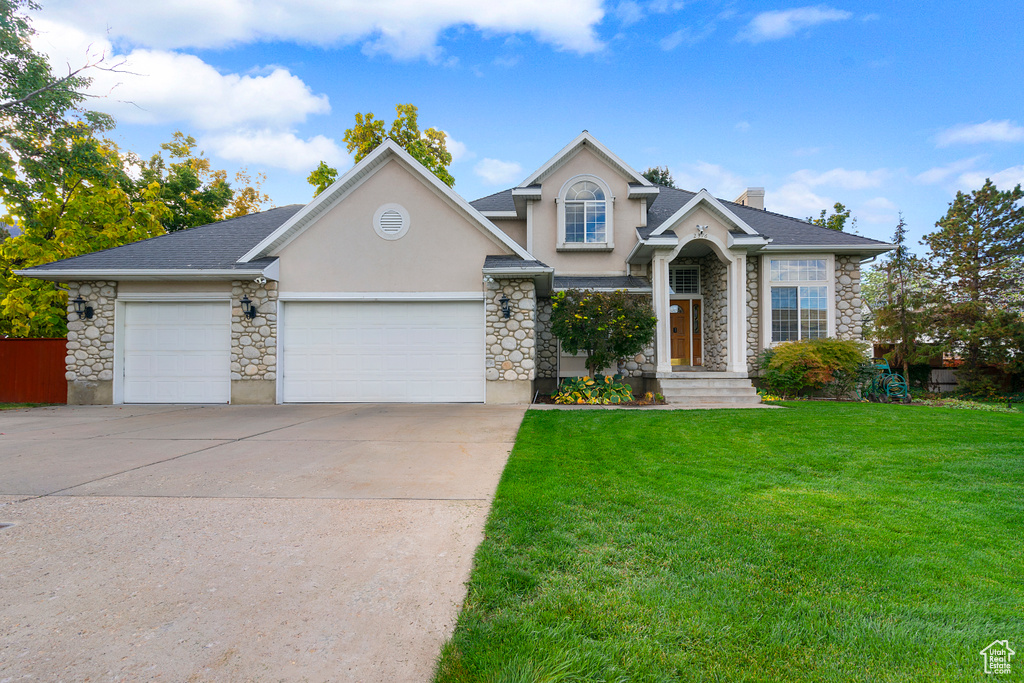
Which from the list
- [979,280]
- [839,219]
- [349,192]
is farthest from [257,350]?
[839,219]

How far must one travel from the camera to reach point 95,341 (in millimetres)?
10391

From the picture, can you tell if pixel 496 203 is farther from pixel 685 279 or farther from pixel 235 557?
pixel 235 557

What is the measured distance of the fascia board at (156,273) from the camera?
992 centimetres

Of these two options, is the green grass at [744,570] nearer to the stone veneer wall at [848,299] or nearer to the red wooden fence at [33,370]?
the stone veneer wall at [848,299]

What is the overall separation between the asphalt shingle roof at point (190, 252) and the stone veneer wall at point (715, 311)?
1126 centimetres

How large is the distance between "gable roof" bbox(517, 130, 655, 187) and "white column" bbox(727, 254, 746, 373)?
3.33m

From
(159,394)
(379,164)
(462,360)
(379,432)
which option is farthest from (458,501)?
(159,394)

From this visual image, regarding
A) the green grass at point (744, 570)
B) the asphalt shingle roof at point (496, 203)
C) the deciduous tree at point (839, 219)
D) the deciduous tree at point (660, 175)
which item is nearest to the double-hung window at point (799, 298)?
the asphalt shingle roof at point (496, 203)

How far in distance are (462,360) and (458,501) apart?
6762mm

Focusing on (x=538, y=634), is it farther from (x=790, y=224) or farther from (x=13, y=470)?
(x=790, y=224)

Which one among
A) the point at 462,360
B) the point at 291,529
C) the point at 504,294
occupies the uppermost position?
the point at 504,294

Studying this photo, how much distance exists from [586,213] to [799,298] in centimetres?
628

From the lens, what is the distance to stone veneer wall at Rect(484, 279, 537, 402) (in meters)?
10.1

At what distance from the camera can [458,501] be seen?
360cm
